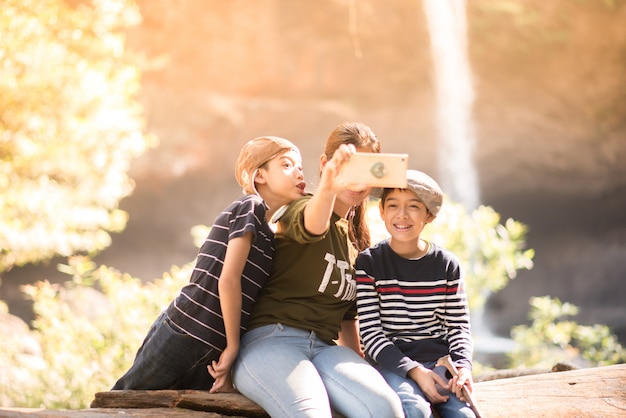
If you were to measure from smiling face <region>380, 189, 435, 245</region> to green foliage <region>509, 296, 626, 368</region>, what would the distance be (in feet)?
12.5

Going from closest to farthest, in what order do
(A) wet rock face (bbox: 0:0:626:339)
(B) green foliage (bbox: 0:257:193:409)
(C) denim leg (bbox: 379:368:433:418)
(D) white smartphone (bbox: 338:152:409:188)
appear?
(D) white smartphone (bbox: 338:152:409:188), (C) denim leg (bbox: 379:368:433:418), (B) green foliage (bbox: 0:257:193:409), (A) wet rock face (bbox: 0:0:626:339)

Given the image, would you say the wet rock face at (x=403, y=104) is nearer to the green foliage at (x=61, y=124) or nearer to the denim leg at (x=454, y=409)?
the green foliage at (x=61, y=124)

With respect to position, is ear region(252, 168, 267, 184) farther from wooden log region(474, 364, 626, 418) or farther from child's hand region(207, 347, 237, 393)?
wooden log region(474, 364, 626, 418)

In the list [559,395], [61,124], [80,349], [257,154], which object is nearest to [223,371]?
[257,154]

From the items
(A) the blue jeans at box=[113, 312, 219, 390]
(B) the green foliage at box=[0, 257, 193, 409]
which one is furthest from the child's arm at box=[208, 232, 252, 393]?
(B) the green foliage at box=[0, 257, 193, 409]

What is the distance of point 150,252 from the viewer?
640cm

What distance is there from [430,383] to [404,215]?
0.49 m

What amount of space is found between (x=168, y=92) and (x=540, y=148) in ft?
12.3

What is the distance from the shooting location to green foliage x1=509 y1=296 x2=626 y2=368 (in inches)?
218

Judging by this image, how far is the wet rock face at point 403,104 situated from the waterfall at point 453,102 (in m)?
0.09

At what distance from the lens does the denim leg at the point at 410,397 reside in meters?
1.89

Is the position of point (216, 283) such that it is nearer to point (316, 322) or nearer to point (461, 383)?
point (316, 322)

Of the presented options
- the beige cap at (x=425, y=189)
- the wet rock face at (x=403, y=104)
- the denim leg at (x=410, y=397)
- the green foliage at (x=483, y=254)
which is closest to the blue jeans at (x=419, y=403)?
the denim leg at (x=410, y=397)

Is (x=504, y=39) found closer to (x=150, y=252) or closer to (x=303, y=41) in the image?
(x=303, y=41)
